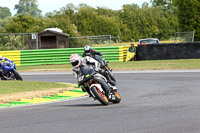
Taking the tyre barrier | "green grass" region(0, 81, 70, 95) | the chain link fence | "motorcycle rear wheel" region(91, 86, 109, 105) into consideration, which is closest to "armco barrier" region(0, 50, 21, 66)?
the chain link fence

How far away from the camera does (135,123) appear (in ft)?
24.8

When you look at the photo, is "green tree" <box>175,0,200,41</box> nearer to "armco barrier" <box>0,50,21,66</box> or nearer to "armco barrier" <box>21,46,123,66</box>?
"armco barrier" <box>21,46,123,66</box>

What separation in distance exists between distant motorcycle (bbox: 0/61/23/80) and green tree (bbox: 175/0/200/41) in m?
24.1

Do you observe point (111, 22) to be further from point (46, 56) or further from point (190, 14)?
point (46, 56)

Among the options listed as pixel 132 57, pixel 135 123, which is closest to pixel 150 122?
pixel 135 123

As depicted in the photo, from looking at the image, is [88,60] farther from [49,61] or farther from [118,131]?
[49,61]

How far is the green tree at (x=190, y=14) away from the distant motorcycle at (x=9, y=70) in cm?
2414

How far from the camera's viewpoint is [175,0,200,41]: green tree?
128ft

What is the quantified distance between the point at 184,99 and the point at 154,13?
77.6m

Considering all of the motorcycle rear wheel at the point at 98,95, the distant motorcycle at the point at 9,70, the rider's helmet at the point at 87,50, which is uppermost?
the rider's helmet at the point at 87,50

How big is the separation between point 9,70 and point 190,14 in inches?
990

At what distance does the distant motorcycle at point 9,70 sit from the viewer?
692 inches

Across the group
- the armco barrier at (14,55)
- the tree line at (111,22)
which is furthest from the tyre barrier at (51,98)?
the tree line at (111,22)

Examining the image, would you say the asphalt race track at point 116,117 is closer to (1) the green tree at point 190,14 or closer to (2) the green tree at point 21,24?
(1) the green tree at point 190,14
